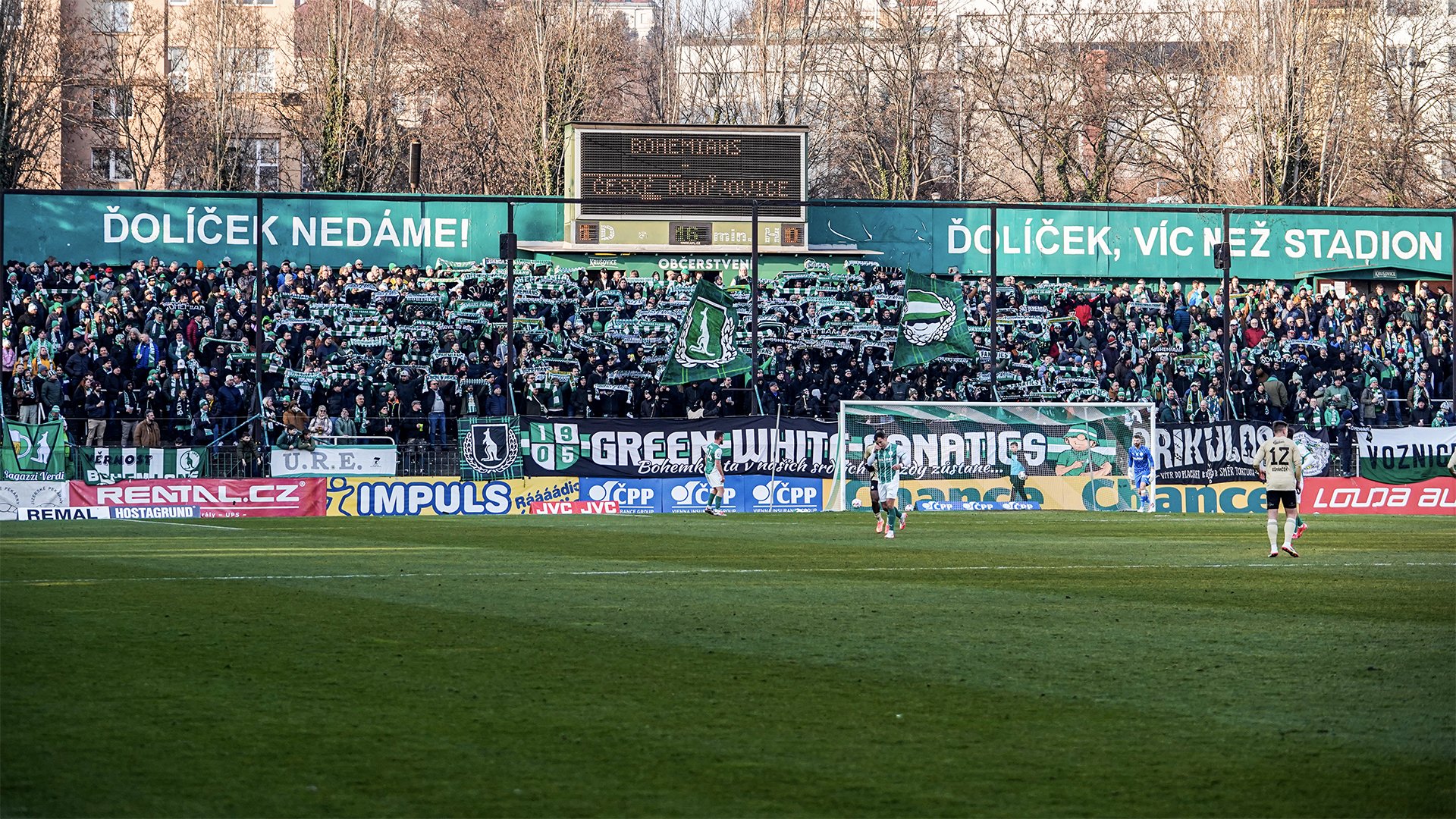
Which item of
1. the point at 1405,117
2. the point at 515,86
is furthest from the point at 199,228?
the point at 1405,117

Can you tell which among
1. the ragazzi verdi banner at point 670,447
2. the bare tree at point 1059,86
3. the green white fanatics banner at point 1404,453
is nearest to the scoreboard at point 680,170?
the ragazzi verdi banner at point 670,447

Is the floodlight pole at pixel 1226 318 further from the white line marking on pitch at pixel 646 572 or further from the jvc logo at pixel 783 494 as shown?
the white line marking on pitch at pixel 646 572

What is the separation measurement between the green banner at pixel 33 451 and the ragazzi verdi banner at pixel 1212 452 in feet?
71.7

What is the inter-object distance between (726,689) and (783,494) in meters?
24.6

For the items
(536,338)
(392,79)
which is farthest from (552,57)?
(536,338)

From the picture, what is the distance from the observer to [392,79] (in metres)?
58.7

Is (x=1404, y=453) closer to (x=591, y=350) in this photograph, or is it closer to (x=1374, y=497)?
(x=1374, y=497)

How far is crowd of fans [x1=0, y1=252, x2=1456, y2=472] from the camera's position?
35.2 m

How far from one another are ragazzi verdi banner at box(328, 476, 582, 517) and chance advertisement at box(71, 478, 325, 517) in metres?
0.44

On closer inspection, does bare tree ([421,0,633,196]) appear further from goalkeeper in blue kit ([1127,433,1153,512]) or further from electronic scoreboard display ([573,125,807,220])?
goalkeeper in blue kit ([1127,433,1153,512])

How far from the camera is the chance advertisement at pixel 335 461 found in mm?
33375

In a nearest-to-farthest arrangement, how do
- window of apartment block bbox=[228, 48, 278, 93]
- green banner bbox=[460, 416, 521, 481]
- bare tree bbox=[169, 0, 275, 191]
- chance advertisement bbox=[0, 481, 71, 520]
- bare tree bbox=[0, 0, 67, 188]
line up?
chance advertisement bbox=[0, 481, 71, 520]
green banner bbox=[460, 416, 521, 481]
bare tree bbox=[0, 0, 67, 188]
bare tree bbox=[169, 0, 275, 191]
window of apartment block bbox=[228, 48, 278, 93]

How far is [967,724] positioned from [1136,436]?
90.1ft

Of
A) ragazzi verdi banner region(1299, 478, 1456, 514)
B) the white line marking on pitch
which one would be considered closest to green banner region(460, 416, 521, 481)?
the white line marking on pitch
